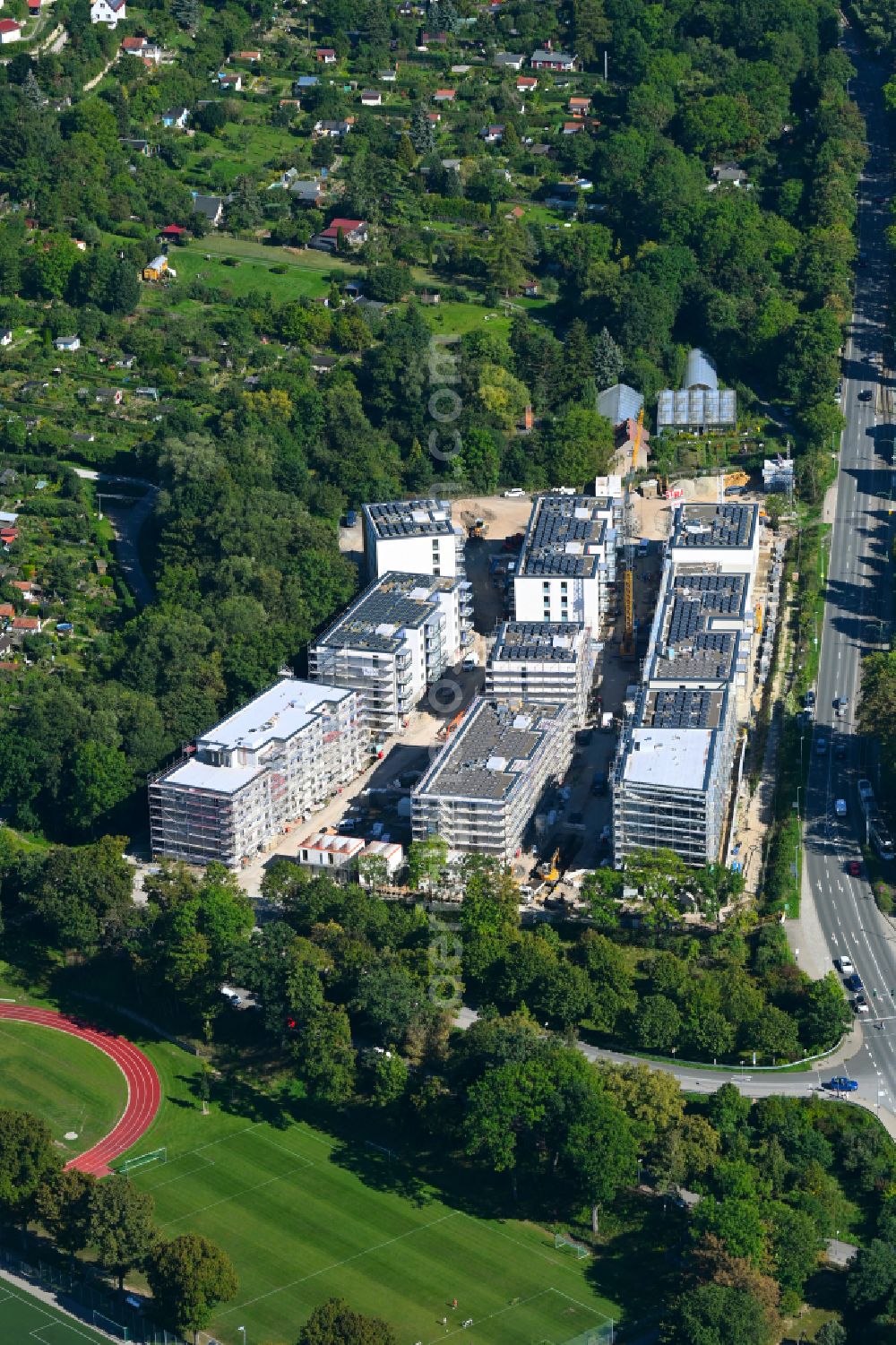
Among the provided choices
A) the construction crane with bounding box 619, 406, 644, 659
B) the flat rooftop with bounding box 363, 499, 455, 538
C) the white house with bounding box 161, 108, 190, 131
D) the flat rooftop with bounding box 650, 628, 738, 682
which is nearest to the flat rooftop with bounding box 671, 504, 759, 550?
the construction crane with bounding box 619, 406, 644, 659

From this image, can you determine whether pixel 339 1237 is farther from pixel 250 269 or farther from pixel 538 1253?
pixel 250 269

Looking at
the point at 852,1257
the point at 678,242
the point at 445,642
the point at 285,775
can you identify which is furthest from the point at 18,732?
the point at 678,242

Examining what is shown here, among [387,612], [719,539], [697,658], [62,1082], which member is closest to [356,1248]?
[62,1082]

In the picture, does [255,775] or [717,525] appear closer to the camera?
[255,775]

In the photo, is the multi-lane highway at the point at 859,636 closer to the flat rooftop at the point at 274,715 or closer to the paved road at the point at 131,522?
the flat rooftop at the point at 274,715

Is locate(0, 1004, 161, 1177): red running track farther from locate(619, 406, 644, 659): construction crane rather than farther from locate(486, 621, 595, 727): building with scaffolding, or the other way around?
locate(619, 406, 644, 659): construction crane

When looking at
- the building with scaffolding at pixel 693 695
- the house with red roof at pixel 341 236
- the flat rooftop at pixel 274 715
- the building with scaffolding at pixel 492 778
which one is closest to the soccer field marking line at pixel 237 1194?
the building with scaffolding at pixel 492 778

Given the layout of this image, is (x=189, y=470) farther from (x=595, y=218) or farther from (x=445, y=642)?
(x=595, y=218)
